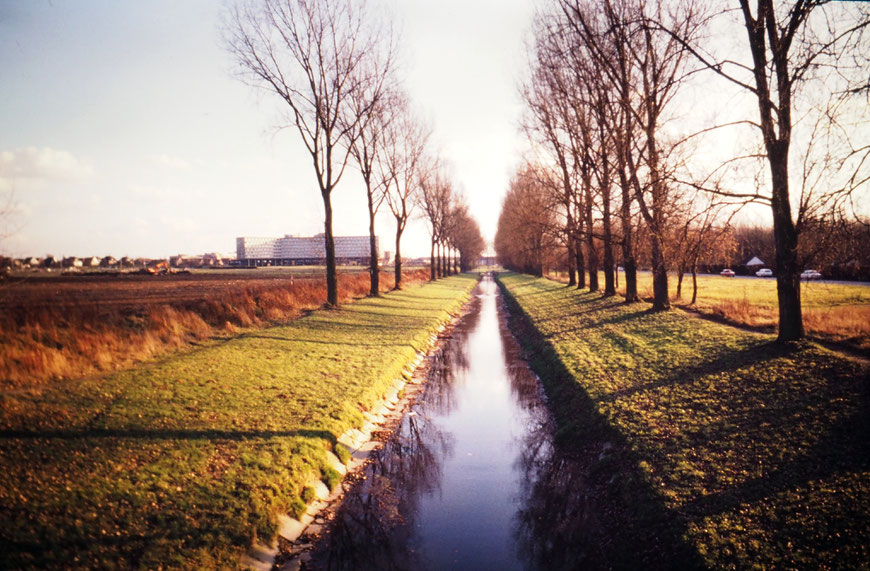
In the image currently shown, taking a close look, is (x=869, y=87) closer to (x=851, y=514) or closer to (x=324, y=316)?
(x=851, y=514)

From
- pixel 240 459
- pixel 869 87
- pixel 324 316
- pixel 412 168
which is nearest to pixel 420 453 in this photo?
pixel 240 459

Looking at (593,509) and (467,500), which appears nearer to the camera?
(593,509)

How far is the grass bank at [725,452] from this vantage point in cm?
448

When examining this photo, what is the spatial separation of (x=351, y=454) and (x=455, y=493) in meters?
2.21

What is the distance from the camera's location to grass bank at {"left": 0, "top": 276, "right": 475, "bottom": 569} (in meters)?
4.40

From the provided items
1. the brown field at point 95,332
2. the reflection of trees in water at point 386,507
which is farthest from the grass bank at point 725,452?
the brown field at point 95,332

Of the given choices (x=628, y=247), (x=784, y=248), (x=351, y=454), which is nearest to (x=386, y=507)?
(x=351, y=454)

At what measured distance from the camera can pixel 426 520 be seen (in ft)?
20.3

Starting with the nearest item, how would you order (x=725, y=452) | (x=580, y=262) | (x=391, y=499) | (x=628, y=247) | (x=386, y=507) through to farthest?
(x=725, y=452), (x=386, y=507), (x=391, y=499), (x=628, y=247), (x=580, y=262)

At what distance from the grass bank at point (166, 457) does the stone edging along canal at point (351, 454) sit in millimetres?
161

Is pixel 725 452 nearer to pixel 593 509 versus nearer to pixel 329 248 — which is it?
pixel 593 509

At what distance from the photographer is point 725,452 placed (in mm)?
6102

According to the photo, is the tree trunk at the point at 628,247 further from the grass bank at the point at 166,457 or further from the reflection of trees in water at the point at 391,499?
the grass bank at the point at 166,457

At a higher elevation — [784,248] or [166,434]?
[784,248]
